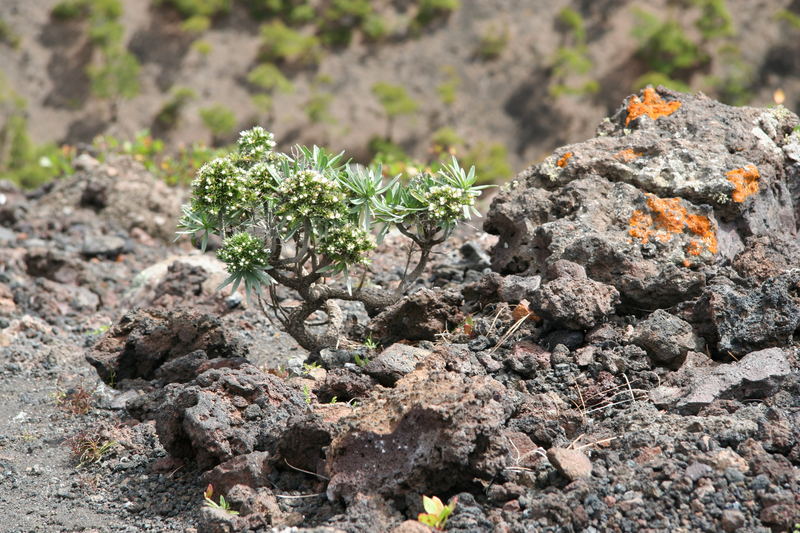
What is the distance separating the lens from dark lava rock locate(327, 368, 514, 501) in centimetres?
390

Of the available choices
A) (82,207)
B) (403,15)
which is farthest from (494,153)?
(82,207)

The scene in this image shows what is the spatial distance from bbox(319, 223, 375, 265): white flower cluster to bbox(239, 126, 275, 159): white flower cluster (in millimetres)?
706

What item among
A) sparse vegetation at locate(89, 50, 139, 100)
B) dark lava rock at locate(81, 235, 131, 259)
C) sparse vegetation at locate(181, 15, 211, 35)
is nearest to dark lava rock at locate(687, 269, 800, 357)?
dark lava rock at locate(81, 235, 131, 259)

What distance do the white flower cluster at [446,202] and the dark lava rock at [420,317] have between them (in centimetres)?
60

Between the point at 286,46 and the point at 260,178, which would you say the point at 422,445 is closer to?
the point at 260,178

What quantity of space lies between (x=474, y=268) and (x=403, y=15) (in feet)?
61.9

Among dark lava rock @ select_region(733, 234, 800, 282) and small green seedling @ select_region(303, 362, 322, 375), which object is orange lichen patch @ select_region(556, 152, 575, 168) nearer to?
dark lava rock @ select_region(733, 234, 800, 282)

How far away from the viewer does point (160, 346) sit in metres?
6.04

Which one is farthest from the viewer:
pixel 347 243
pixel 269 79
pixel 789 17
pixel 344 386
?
pixel 269 79

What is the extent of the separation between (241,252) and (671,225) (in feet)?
8.85

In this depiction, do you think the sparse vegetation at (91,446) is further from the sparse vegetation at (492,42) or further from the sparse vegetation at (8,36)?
the sparse vegetation at (8,36)

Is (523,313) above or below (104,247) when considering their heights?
below

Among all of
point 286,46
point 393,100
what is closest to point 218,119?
A: point 286,46

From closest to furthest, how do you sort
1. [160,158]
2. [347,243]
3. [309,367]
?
[347,243], [309,367], [160,158]
